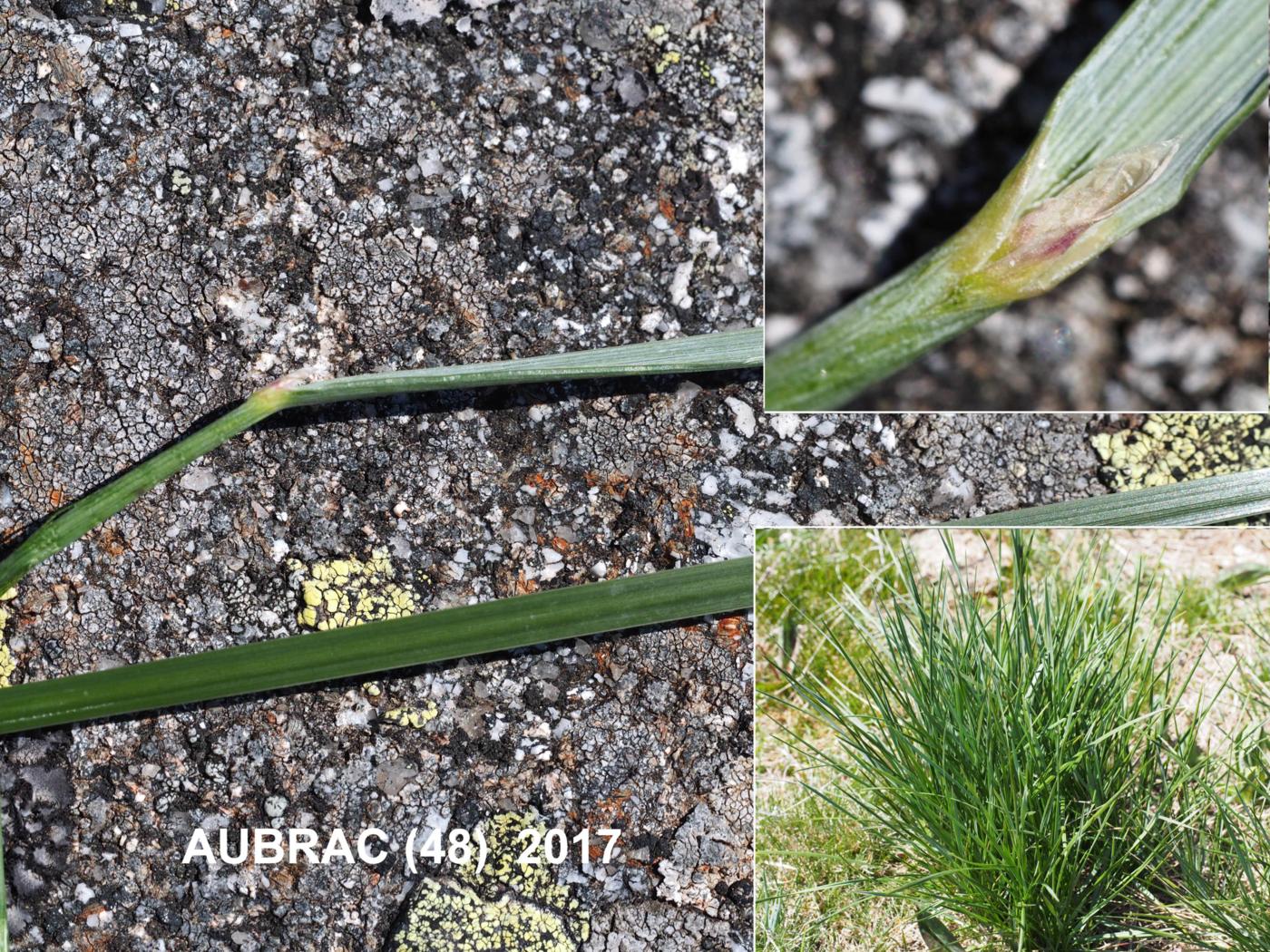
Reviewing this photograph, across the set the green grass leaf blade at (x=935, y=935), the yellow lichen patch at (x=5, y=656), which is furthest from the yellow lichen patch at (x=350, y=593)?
the green grass leaf blade at (x=935, y=935)

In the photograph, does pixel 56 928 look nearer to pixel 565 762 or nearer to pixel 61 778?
pixel 61 778

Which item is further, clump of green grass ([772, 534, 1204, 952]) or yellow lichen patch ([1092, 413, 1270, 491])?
yellow lichen patch ([1092, 413, 1270, 491])

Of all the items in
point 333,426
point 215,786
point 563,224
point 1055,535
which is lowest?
point 215,786

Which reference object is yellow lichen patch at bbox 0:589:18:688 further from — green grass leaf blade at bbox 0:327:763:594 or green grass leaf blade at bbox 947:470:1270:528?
green grass leaf blade at bbox 947:470:1270:528

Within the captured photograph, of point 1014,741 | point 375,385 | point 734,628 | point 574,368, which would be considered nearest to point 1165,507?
point 1014,741

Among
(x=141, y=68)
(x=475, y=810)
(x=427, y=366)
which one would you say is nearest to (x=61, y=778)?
(x=475, y=810)

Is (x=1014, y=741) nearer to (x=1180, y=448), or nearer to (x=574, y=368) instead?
(x=1180, y=448)

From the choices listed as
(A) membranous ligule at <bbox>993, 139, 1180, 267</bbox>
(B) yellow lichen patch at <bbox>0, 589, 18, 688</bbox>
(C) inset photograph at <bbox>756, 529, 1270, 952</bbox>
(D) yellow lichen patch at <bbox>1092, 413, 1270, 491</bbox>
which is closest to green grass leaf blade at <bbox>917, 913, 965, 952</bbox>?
(C) inset photograph at <bbox>756, 529, 1270, 952</bbox>
